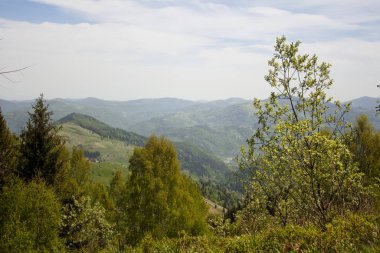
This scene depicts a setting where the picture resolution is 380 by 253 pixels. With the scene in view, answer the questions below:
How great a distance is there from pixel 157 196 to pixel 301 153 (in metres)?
23.4

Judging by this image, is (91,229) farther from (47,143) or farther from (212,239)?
(212,239)

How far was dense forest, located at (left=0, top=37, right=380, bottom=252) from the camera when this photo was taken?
41.5ft

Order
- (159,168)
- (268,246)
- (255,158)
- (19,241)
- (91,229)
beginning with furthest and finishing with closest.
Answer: (159,168), (91,229), (19,241), (255,158), (268,246)

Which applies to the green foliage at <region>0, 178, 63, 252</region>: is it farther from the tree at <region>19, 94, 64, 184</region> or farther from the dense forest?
the tree at <region>19, 94, 64, 184</region>

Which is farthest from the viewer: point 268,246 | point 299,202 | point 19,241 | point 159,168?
point 159,168

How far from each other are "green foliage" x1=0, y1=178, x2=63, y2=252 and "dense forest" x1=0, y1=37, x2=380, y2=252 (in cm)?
8

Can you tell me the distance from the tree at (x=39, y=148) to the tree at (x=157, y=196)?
8164mm

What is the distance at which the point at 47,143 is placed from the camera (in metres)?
34.0

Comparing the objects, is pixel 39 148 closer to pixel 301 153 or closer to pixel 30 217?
pixel 30 217

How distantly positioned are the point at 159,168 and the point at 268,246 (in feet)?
86.0

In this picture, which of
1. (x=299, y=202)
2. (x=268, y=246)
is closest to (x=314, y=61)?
(x=299, y=202)

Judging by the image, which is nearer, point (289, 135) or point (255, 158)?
point (289, 135)

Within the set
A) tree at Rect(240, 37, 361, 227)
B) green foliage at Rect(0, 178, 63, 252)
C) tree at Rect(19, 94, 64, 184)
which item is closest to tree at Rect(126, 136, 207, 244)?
tree at Rect(19, 94, 64, 184)

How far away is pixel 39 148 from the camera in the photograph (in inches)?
1325
